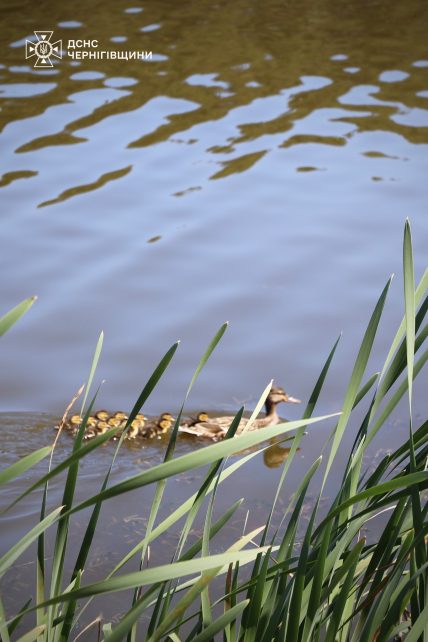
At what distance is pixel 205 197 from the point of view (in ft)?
25.1

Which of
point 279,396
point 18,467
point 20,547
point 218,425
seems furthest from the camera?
point 279,396

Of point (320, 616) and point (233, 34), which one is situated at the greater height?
point (320, 616)

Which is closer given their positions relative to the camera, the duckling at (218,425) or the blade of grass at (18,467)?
the blade of grass at (18,467)

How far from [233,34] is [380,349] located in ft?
17.7

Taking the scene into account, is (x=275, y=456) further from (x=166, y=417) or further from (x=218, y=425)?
(x=166, y=417)

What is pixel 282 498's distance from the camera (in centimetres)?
442

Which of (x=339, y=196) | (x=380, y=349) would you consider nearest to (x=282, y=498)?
(x=380, y=349)

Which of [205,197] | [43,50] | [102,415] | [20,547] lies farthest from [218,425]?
[43,50]

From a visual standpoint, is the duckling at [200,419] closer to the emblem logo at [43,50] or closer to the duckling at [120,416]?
the duckling at [120,416]

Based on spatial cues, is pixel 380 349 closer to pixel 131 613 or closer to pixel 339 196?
pixel 339 196

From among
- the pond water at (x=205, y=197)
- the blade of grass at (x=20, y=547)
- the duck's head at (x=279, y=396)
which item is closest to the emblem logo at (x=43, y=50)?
the pond water at (x=205, y=197)

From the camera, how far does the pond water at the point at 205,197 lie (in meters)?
5.61

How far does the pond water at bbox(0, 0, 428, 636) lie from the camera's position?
18.4ft

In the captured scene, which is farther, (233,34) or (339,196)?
(233,34)
